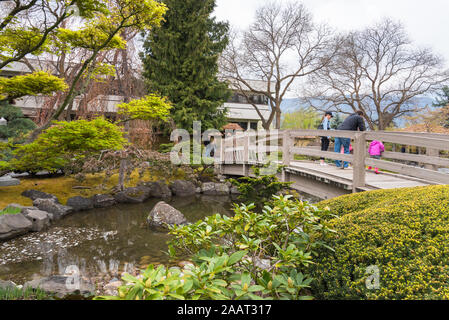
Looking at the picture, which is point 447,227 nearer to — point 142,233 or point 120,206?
point 142,233

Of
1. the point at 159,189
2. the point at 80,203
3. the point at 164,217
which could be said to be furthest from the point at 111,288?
the point at 159,189

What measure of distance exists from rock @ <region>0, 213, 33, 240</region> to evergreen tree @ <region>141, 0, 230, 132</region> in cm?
917

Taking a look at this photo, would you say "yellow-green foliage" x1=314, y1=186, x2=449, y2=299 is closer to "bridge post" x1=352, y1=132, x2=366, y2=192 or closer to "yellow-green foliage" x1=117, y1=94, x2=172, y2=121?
"bridge post" x1=352, y1=132, x2=366, y2=192

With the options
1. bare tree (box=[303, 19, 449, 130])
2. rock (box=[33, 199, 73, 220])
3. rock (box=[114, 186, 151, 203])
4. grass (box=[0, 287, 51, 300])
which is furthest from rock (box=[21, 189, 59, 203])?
bare tree (box=[303, 19, 449, 130])

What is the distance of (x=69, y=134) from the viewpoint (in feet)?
22.6

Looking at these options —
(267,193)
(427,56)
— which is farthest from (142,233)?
(427,56)

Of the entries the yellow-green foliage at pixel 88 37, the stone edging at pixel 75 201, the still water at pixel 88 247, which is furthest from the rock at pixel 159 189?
the yellow-green foliage at pixel 88 37

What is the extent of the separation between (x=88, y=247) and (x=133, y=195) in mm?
4784

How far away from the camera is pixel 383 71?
19.3 m

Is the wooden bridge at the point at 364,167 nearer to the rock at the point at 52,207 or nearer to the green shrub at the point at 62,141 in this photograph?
the green shrub at the point at 62,141

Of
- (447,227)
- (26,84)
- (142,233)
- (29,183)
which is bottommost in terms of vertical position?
(142,233)

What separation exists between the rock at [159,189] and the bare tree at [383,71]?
12827mm
